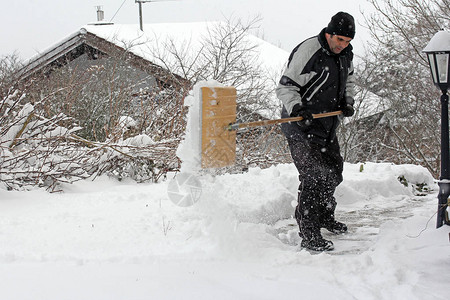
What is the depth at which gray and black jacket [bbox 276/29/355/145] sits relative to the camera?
12.2 ft

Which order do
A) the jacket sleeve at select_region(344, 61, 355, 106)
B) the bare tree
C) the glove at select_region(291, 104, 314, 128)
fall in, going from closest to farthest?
1. the glove at select_region(291, 104, 314, 128)
2. the jacket sleeve at select_region(344, 61, 355, 106)
3. the bare tree

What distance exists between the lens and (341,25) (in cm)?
364

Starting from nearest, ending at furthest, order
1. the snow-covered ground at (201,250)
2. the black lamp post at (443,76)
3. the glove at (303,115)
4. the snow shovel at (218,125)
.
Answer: the snow-covered ground at (201,250) < the snow shovel at (218,125) < the glove at (303,115) < the black lamp post at (443,76)

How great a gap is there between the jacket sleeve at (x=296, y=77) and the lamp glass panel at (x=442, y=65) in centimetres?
113

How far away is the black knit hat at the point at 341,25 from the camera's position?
3648mm

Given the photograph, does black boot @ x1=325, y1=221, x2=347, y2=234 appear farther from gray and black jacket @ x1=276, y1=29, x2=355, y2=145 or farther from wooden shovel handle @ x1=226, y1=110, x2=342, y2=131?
wooden shovel handle @ x1=226, y1=110, x2=342, y2=131

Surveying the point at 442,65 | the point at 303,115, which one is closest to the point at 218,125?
the point at 303,115

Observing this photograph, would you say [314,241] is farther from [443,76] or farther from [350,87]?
[443,76]

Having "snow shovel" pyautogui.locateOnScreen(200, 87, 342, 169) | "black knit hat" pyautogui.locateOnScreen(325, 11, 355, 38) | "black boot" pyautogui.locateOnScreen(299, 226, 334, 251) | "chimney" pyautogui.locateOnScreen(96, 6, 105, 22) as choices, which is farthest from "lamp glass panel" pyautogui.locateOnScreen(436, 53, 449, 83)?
"chimney" pyautogui.locateOnScreen(96, 6, 105, 22)

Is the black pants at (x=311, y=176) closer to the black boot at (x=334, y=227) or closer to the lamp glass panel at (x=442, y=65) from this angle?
the black boot at (x=334, y=227)

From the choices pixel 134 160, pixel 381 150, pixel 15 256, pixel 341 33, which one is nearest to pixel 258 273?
pixel 15 256

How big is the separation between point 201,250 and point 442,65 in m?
2.54

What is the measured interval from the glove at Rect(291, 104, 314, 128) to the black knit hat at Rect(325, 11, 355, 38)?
64 centimetres

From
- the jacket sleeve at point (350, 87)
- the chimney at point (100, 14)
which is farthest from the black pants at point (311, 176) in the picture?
the chimney at point (100, 14)
